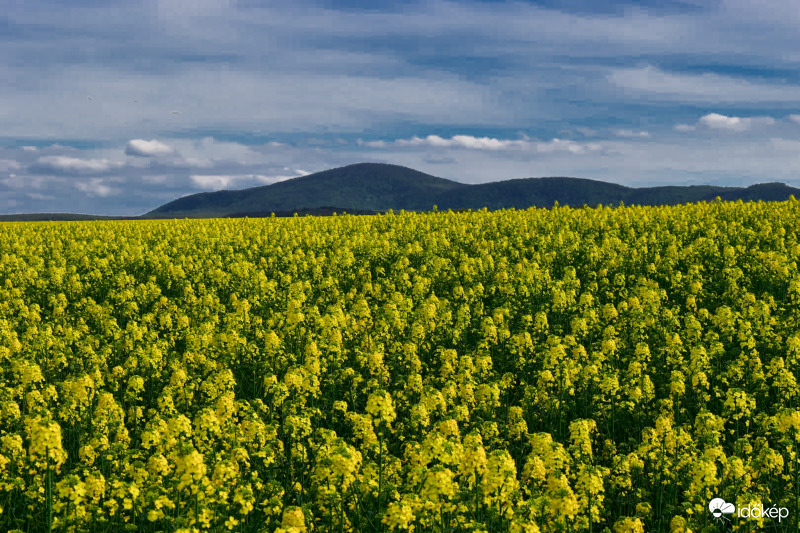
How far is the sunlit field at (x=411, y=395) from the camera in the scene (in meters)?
7.16

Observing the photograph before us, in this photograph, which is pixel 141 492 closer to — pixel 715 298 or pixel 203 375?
pixel 203 375

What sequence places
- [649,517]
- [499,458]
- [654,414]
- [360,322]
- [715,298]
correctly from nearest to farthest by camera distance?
[499,458]
[649,517]
[654,414]
[360,322]
[715,298]

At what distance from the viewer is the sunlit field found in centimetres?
716

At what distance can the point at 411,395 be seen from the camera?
11344 millimetres

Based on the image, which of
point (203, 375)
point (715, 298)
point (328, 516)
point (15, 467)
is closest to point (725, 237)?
point (715, 298)

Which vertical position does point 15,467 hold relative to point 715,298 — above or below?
below

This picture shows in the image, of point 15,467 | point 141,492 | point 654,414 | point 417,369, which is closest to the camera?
point 141,492

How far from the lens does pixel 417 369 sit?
12656mm

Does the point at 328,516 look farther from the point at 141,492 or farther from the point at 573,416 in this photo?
the point at 573,416

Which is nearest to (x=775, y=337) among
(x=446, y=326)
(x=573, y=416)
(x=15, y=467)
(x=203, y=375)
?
(x=573, y=416)

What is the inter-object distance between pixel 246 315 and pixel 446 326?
533cm

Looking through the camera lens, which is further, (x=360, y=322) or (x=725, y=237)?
(x=725, y=237)

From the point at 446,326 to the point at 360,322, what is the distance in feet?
6.99

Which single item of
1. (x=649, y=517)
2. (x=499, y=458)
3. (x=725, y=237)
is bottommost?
(x=649, y=517)
